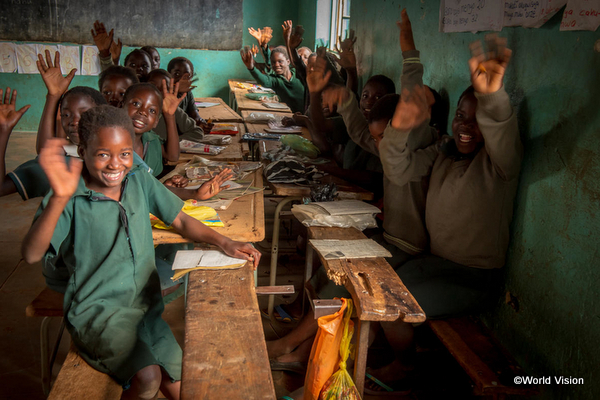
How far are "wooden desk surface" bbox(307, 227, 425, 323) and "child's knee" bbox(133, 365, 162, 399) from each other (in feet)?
2.35

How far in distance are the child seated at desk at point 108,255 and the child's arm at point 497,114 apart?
1.28m

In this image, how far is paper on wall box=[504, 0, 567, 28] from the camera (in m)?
1.75

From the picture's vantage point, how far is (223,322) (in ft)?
4.89

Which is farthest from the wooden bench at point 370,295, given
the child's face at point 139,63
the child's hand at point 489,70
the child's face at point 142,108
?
the child's face at point 139,63

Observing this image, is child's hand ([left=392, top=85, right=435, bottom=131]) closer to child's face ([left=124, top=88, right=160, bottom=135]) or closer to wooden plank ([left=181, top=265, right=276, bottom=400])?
wooden plank ([left=181, top=265, right=276, bottom=400])

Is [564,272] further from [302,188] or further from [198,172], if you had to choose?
[198,172]

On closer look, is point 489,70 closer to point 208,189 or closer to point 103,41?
point 208,189

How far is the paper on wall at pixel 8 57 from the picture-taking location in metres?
8.19

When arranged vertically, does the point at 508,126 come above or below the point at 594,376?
above

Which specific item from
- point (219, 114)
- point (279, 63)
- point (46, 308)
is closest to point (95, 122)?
point (46, 308)

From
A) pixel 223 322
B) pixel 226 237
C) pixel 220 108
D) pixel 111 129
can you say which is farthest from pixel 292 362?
pixel 220 108

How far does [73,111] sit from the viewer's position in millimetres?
2338

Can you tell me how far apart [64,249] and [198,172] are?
117cm

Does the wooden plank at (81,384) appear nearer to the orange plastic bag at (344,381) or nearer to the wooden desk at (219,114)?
the orange plastic bag at (344,381)
